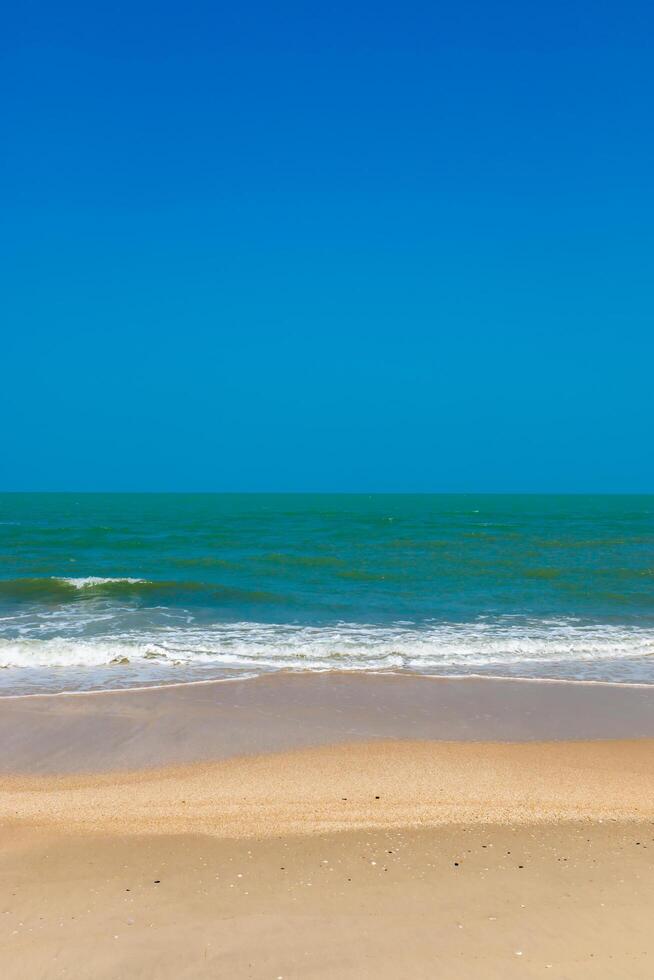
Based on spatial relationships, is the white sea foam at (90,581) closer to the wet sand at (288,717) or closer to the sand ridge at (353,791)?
the wet sand at (288,717)

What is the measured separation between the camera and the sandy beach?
13.3 feet

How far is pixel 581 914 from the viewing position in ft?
14.6

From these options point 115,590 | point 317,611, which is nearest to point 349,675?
point 317,611

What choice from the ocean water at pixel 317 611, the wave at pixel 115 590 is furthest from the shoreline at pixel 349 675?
the wave at pixel 115 590

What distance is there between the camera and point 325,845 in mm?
5484

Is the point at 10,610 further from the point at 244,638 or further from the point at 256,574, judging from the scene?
the point at 256,574

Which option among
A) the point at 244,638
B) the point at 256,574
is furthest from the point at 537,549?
the point at 244,638

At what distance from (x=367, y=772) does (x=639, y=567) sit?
22389mm

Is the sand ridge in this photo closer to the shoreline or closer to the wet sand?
the wet sand

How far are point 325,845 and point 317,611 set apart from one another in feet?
41.9

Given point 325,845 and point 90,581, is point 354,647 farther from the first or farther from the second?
point 90,581

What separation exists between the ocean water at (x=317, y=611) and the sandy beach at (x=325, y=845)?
9.71ft

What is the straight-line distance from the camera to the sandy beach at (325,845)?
405 centimetres

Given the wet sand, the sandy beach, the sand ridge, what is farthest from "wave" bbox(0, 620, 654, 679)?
the sand ridge
